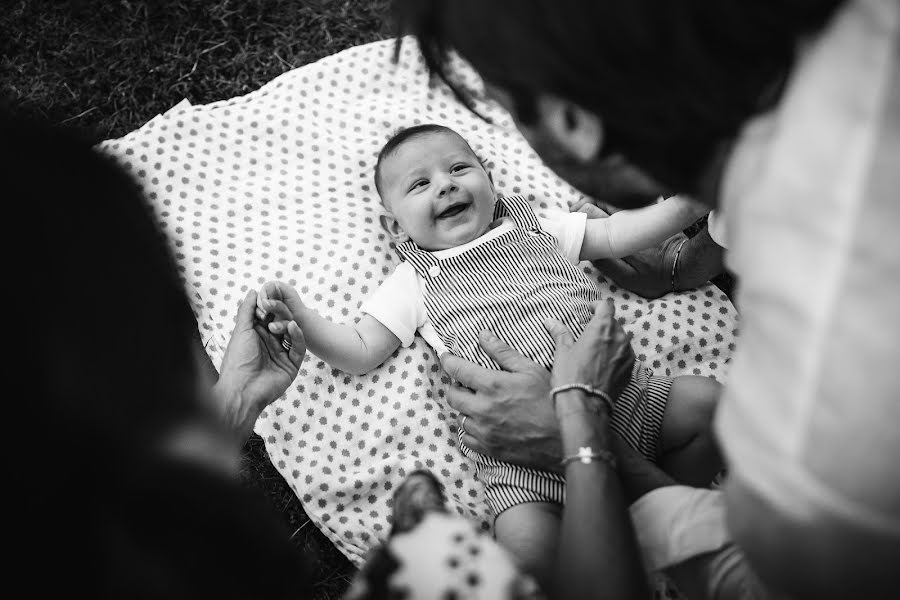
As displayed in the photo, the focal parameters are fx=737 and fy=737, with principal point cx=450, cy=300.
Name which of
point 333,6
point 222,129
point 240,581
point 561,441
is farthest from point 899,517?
point 333,6

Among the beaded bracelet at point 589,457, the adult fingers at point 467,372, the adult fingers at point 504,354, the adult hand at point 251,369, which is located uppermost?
the beaded bracelet at point 589,457

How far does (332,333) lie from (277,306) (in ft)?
0.55

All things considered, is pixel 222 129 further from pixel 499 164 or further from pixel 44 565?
pixel 44 565

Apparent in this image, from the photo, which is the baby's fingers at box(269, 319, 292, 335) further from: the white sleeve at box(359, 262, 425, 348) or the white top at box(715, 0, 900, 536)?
the white top at box(715, 0, 900, 536)

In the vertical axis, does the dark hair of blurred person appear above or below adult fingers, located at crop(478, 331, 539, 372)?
above

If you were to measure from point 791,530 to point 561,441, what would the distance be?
715 mm

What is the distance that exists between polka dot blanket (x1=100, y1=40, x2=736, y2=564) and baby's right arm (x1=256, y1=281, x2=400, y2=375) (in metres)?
0.06

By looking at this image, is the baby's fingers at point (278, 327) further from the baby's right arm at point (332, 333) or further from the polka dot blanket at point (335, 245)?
the polka dot blanket at point (335, 245)

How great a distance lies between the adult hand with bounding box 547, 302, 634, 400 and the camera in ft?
5.02

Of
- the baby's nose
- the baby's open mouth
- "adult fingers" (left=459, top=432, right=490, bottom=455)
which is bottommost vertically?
"adult fingers" (left=459, top=432, right=490, bottom=455)

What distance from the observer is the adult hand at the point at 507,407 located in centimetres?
154

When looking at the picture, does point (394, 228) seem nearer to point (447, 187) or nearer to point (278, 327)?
point (447, 187)

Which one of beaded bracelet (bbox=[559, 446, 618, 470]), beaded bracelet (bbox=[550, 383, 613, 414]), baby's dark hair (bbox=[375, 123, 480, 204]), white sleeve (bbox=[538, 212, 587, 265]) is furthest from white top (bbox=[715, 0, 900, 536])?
baby's dark hair (bbox=[375, 123, 480, 204])

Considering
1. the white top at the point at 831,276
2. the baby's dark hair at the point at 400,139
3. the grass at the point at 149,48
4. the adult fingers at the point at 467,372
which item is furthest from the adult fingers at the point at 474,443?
the grass at the point at 149,48
